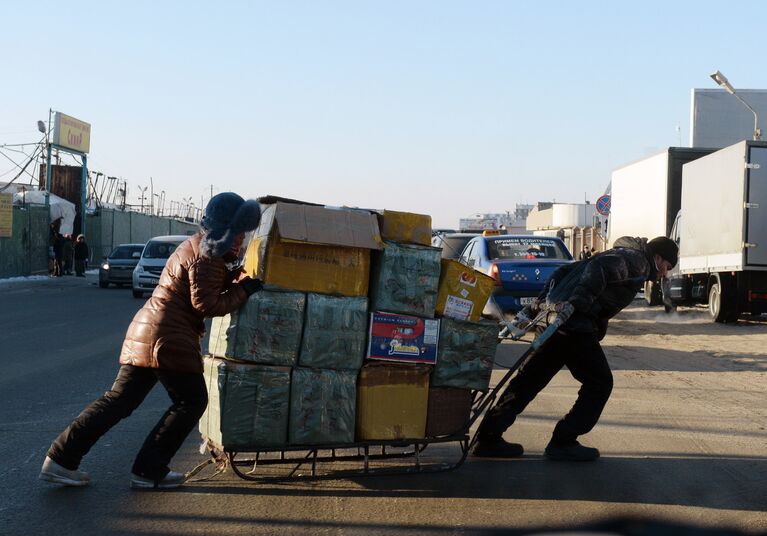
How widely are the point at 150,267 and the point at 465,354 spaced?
776 inches

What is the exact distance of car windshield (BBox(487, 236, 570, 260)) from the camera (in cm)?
1645

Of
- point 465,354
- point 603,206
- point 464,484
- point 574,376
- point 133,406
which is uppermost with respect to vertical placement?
point 603,206

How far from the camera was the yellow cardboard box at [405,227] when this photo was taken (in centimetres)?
584

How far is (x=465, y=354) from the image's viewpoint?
588 cm

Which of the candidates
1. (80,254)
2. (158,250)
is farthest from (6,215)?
(158,250)

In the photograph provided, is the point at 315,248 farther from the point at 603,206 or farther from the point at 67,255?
the point at 67,255

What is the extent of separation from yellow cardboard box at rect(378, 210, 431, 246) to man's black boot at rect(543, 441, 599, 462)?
1702 mm

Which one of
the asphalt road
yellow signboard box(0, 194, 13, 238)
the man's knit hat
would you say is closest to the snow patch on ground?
yellow signboard box(0, 194, 13, 238)

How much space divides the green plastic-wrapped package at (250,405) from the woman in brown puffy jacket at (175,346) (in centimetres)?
15

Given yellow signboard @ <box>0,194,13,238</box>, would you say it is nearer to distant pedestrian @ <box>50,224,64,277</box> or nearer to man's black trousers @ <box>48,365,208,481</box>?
distant pedestrian @ <box>50,224,64,277</box>

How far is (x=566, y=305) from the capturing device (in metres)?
6.14

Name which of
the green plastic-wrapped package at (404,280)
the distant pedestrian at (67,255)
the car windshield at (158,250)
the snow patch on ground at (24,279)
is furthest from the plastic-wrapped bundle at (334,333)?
the distant pedestrian at (67,255)

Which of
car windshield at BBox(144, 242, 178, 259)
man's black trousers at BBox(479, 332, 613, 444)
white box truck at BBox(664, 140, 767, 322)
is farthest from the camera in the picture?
car windshield at BBox(144, 242, 178, 259)

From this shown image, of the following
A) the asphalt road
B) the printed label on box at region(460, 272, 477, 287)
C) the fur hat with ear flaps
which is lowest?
the asphalt road
